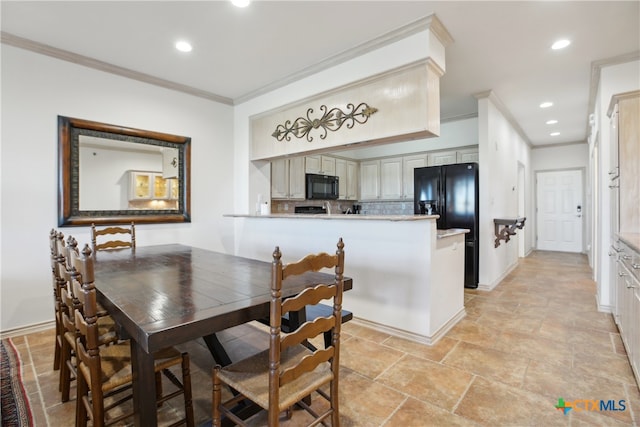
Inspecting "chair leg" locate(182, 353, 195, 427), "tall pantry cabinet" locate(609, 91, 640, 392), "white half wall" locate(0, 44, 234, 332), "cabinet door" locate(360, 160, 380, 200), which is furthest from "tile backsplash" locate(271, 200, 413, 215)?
→ "chair leg" locate(182, 353, 195, 427)

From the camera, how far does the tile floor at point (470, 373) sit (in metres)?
1.76

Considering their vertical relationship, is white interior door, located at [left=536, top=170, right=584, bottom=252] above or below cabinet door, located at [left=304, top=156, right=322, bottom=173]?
below


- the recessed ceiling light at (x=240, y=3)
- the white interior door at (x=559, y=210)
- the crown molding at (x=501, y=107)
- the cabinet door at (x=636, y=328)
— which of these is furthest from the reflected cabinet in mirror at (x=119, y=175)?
the white interior door at (x=559, y=210)

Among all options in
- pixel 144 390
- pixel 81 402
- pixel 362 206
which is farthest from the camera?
pixel 362 206

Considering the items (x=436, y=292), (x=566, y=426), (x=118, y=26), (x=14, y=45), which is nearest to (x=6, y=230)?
(x=14, y=45)

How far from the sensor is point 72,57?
318cm

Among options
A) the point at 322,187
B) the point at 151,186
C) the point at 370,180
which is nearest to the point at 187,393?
the point at 151,186

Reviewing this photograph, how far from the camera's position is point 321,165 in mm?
5973

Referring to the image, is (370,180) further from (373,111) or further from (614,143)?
(614,143)

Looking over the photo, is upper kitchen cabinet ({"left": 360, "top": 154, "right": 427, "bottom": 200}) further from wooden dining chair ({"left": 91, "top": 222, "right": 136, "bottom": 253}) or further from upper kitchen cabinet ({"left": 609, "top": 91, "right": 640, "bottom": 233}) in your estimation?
wooden dining chair ({"left": 91, "top": 222, "right": 136, "bottom": 253})

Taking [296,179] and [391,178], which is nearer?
[296,179]

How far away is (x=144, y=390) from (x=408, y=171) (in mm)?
5662

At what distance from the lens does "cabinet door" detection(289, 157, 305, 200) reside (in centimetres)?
536

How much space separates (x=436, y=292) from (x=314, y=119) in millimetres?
2248
